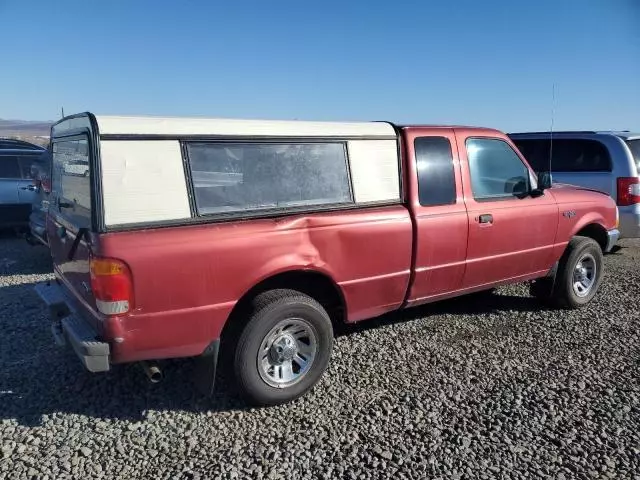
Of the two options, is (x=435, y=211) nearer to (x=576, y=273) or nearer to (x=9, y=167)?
(x=576, y=273)

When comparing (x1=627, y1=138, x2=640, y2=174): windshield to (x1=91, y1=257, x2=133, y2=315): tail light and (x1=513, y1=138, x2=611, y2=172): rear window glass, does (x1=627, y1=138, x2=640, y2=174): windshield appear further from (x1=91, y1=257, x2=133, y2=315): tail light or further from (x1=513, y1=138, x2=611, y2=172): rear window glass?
(x1=91, y1=257, x2=133, y2=315): tail light

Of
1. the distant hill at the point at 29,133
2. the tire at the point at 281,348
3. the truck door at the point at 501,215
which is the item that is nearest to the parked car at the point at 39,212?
the tire at the point at 281,348

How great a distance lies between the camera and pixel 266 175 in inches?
140

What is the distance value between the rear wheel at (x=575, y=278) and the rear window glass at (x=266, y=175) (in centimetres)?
285

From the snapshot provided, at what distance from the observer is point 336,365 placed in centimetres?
421

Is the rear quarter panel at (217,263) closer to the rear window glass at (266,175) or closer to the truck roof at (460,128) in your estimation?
the rear window glass at (266,175)

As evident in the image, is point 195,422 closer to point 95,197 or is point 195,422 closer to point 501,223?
point 95,197

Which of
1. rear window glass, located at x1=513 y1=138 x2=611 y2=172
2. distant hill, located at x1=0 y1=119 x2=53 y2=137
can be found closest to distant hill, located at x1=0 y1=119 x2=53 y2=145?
distant hill, located at x1=0 y1=119 x2=53 y2=137

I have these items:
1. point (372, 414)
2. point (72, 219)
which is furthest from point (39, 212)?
point (372, 414)

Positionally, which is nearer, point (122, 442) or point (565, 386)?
point (122, 442)

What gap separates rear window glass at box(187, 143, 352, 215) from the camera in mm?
3281

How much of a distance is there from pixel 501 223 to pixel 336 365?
1.94 meters

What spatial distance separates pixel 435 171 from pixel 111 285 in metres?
2.67

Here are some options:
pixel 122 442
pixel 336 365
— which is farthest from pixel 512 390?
pixel 122 442
